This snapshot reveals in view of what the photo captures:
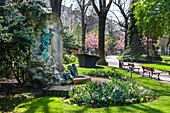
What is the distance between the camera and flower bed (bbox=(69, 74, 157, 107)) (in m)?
7.50

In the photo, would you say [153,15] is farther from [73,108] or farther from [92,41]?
[92,41]

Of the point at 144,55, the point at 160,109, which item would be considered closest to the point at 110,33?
the point at 144,55

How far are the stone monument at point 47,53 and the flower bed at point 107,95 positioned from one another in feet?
7.46

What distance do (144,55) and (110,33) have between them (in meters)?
31.7

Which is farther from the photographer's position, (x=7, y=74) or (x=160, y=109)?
(x=7, y=74)

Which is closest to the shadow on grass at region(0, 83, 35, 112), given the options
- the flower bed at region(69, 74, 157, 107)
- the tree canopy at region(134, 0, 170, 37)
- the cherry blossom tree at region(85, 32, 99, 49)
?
the flower bed at region(69, 74, 157, 107)

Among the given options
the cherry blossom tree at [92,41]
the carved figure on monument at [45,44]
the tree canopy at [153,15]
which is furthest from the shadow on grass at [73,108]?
the cherry blossom tree at [92,41]

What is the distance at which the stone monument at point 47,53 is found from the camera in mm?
10281

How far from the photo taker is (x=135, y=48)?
34.4 m

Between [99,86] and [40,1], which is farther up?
[40,1]

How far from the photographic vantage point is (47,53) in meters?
10.7

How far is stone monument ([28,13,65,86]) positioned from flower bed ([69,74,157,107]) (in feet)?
7.46

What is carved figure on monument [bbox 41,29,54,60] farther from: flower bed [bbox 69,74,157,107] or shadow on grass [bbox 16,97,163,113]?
shadow on grass [bbox 16,97,163,113]

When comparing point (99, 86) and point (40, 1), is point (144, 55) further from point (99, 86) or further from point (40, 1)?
point (99, 86)
